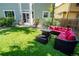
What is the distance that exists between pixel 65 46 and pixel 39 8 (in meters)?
0.54

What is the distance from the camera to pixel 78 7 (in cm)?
177

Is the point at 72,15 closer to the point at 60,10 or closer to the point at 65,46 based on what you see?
the point at 60,10

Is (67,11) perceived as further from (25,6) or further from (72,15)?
(25,6)

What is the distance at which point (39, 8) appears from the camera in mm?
1803

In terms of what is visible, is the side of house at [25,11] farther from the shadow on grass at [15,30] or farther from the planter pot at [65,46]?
the planter pot at [65,46]

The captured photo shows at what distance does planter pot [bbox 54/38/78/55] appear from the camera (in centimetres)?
177

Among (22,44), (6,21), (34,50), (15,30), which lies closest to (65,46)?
(34,50)

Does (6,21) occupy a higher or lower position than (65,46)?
higher

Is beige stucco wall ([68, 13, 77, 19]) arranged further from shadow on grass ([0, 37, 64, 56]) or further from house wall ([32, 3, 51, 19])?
shadow on grass ([0, 37, 64, 56])

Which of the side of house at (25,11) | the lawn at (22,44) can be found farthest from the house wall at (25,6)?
the lawn at (22,44)

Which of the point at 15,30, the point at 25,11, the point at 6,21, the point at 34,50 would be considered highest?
the point at 25,11

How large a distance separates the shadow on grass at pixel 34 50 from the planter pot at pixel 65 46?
60mm

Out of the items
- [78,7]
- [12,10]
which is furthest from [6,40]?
[78,7]

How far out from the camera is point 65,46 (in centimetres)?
180
